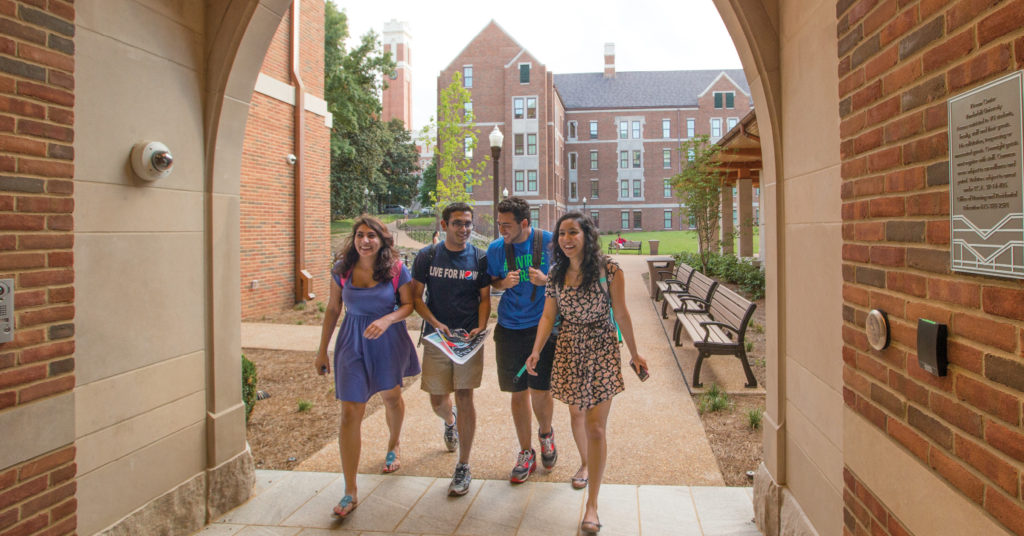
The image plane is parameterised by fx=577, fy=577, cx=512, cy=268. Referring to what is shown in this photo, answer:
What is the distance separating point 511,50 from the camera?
4625cm

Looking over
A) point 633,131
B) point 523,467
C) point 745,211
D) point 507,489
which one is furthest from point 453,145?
point 633,131

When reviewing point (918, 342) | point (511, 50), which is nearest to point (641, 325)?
point (918, 342)

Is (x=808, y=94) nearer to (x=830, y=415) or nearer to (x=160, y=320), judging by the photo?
(x=830, y=415)

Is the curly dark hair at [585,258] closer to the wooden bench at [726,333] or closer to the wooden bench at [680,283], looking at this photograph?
the wooden bench at [726,333]

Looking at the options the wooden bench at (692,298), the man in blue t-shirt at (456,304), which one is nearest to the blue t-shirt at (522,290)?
the man in blue t-shirt at (456,304)

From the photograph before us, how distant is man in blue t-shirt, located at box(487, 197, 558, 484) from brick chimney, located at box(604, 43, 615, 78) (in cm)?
5953

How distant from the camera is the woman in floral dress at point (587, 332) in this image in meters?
3.54

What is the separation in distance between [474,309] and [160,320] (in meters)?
2.01

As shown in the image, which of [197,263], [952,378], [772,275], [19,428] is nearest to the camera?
[952,378]

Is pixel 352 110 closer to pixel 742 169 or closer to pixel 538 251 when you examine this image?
pixel 742 169

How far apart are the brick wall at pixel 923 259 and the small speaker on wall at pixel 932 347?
0.08ft

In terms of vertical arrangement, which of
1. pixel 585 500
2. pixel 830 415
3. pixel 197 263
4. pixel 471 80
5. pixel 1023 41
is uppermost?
pixel 471 80

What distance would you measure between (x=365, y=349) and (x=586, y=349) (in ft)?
4.91

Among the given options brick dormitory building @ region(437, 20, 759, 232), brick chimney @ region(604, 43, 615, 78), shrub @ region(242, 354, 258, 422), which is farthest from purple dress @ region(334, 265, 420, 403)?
brick chimney @ region(604, 43, 615, 78)
